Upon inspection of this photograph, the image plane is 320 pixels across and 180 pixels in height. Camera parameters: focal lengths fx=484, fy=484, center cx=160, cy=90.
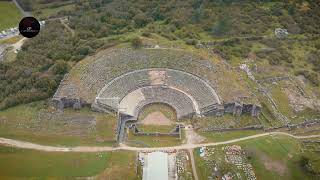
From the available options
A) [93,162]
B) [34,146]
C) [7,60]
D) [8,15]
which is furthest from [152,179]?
[8,15]

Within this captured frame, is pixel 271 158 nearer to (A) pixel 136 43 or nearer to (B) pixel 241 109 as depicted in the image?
(B) pixel 241 109

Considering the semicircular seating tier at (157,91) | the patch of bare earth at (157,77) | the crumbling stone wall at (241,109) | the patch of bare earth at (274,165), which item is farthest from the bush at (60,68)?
the patch of bare earth at (274,165)

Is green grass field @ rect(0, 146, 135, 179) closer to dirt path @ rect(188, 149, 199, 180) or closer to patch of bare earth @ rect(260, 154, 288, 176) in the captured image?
dirt path @ rect(188, 149, 199, 180)

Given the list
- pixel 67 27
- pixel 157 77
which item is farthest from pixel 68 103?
pixel 67 27

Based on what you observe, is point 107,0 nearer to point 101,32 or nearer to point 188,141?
point 101,32

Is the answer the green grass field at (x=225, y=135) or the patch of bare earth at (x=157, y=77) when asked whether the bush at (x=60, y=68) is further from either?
the green grass field at (x=225, y=135)

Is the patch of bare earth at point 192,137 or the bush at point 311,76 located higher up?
the bush at point 311,76
